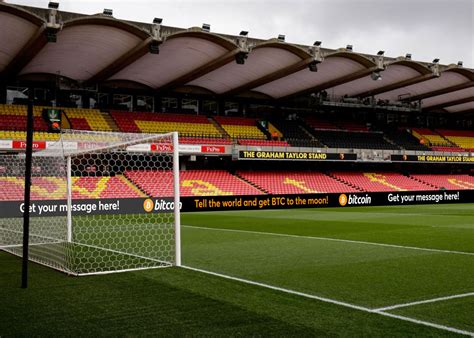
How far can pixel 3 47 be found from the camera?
28.2 m

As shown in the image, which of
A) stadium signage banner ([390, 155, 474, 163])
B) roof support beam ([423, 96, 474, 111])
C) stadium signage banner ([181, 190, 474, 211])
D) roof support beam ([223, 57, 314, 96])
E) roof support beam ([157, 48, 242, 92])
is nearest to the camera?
stadium signage banner ([181, 190, 474, 211])

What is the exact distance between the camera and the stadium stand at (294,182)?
3741 centimetres

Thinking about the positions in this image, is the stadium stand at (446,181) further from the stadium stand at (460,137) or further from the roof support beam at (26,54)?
the roof support beam at (26,54)

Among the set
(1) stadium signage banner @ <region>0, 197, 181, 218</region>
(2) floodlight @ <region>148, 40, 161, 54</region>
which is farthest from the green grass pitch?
(2) floodlight @ <region>148, 40, 161, 54</region>

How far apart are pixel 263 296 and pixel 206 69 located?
27806 millimetres

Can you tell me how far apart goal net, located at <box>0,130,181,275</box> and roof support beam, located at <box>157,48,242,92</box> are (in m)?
6.56

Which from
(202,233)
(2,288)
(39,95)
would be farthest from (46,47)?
(2,288)

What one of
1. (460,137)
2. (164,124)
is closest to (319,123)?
(164,124)

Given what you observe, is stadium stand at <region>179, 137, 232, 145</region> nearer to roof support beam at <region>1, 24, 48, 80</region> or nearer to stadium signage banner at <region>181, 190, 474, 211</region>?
stadium signage banner at <region>181, 190, 474, 211</region>

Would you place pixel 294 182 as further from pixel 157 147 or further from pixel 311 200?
pixel 157 147

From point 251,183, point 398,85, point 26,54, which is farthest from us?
point 398,85

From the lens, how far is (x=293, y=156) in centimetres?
3847

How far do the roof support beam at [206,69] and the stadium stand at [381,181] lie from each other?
1479 centimetres

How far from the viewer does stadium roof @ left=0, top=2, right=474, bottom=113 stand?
26.6m
